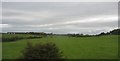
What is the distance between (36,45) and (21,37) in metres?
20.0

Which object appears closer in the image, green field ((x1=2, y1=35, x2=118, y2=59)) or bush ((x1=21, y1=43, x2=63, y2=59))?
bush ((x1=21, y1=43, x2=63, y2=59))

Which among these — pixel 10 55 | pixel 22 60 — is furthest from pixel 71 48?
pixel 22 60

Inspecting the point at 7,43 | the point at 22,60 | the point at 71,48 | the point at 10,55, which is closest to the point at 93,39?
the point at 71,48

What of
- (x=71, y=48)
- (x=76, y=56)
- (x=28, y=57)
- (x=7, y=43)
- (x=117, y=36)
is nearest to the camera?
(x=28, y=57)

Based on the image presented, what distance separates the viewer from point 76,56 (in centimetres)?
3475

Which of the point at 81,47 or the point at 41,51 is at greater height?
the point at 41,51

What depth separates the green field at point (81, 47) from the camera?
115 feet

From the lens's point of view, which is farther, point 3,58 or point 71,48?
point 71,48

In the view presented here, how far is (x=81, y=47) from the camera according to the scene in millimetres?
40125

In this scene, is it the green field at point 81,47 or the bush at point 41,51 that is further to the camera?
the green field at point 81,47

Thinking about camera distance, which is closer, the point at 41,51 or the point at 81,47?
the point at 41,51

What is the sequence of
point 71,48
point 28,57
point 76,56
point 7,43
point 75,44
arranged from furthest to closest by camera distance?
point 7,43
point 75,44
point 71,48
point 76,56
point 28,57

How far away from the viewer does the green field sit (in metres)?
34.9

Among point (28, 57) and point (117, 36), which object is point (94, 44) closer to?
point (117, 36)
